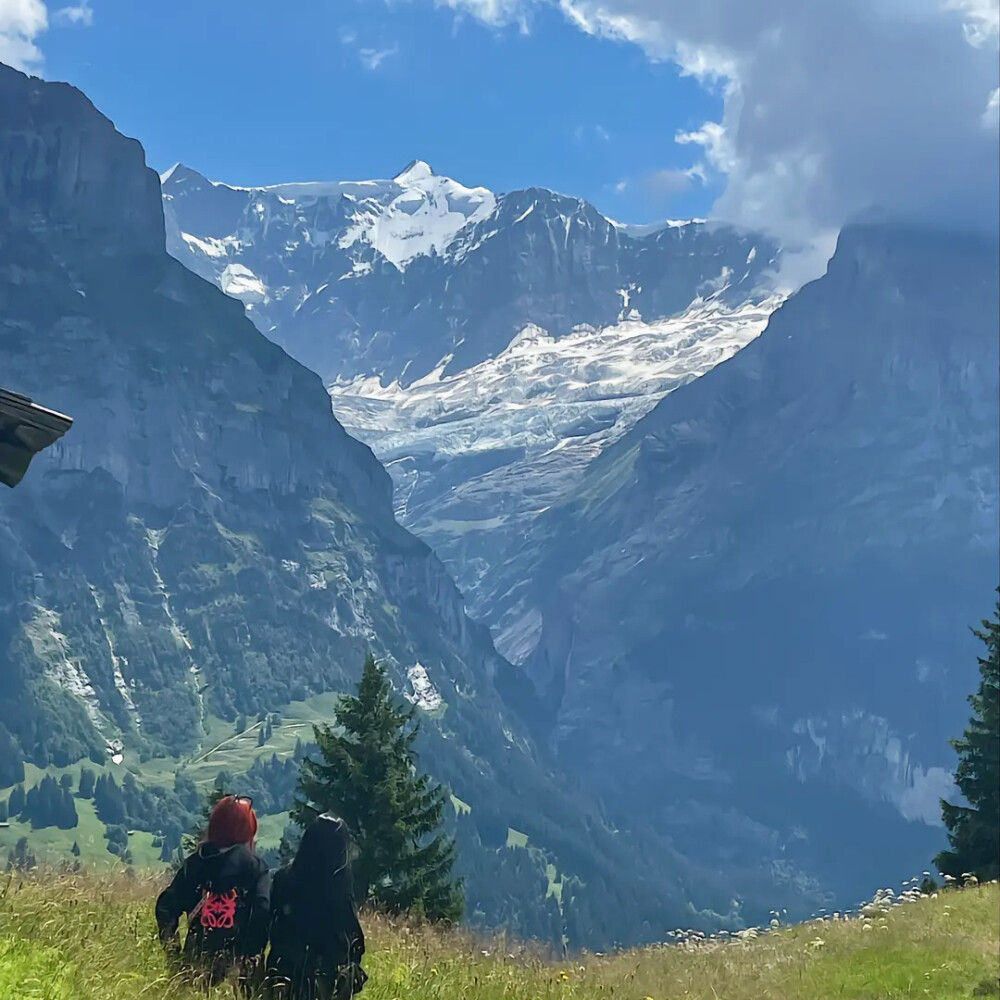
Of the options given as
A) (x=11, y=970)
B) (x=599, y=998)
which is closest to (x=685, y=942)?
(x=599, y=998)

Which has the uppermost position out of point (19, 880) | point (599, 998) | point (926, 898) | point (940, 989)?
point (19, 880)

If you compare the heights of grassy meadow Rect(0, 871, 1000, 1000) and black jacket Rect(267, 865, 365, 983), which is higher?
black jacket Rect(267, 865, 365, 983)

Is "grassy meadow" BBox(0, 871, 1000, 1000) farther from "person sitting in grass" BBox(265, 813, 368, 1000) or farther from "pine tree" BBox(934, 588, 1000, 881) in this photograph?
"pine tree" BBox(934, 588, 1000, 881)

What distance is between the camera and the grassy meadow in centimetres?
796

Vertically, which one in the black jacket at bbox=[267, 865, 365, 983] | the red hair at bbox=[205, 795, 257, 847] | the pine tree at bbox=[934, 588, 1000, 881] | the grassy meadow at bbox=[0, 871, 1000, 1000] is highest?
the red hair at bbox=[205, 795, 257, 847]

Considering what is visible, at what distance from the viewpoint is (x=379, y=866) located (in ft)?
92.3

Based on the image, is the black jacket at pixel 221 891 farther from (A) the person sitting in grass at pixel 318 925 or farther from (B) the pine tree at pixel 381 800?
(B) the pine tree at pixel 381 800

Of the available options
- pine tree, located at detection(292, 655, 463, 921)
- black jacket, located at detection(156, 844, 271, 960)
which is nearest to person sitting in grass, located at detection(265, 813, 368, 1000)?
black jacket, located at detection(156, 844, 271, 960)

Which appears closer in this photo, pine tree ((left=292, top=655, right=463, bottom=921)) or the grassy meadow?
the grassy meadow

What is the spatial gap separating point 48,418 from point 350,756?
74.6 ft

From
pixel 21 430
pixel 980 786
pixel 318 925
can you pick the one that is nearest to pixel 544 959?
pixel 318 925

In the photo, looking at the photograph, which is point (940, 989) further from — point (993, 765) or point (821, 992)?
point (993, 765)

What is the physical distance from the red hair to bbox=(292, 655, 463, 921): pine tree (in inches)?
732

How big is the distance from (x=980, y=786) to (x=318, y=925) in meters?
30.5
